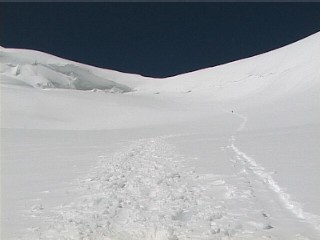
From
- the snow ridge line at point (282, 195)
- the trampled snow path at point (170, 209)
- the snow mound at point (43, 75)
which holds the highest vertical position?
the snow mound at point (43, 75)

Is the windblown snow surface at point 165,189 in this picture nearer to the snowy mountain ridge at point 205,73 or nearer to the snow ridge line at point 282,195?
the snow ridge line at point 282,195

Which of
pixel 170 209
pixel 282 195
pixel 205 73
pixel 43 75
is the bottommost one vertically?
pixel 170 209

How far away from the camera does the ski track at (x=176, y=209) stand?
523 cm

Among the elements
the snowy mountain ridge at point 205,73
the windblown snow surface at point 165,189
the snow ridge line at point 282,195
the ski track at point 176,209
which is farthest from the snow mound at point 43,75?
the ski track at point 176,209

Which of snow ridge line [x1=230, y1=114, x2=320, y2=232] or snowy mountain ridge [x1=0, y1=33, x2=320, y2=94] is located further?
snowy mountain ridge [x1=0, y1=33, x2=320, y2=94]

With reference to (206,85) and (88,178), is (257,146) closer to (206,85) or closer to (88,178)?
(88,178)

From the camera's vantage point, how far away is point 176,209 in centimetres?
614

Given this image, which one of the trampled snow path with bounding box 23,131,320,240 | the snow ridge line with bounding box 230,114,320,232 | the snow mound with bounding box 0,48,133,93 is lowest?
the trampled snow path with bounding box 23,131,320,240

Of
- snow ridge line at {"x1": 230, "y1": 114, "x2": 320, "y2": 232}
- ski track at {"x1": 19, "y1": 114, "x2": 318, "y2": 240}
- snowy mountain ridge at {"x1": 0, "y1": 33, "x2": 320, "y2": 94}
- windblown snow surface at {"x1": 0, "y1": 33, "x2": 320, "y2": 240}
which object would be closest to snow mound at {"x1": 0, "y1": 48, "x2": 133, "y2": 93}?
snowy mountain ridge at {"x1": 0, "y1": 33, "x2": 320, "y2": 94}

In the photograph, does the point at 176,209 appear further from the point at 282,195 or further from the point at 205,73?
the point at 205,73

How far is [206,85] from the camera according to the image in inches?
2955

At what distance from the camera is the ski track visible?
17.2 ft

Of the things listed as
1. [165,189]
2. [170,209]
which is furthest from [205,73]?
[170,209]

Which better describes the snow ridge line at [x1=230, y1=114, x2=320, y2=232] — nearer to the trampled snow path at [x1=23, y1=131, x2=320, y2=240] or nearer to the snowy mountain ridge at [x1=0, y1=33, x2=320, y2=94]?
the trampled snow path at [x1=23, y1=131, x2=320, y2=240]
